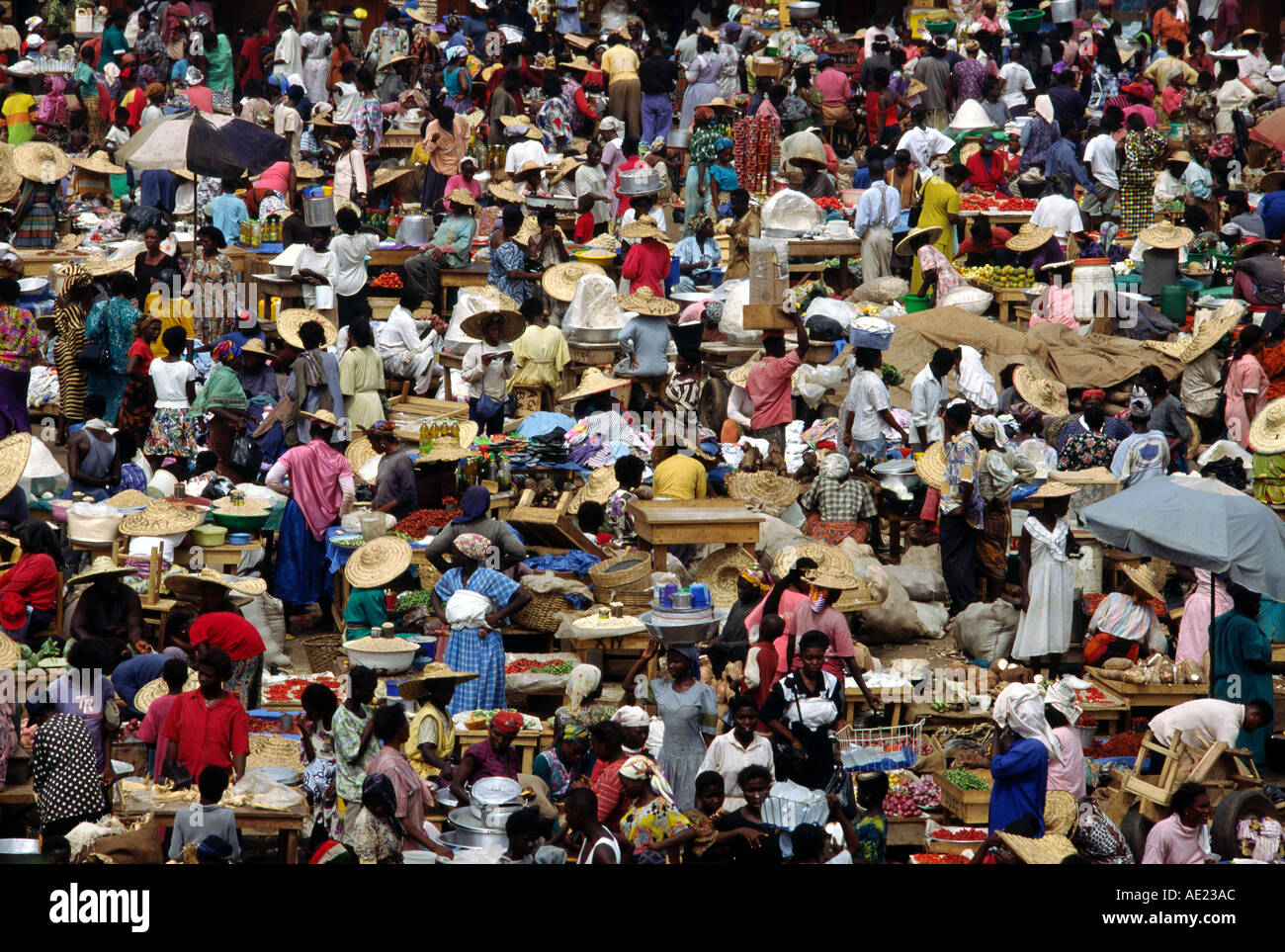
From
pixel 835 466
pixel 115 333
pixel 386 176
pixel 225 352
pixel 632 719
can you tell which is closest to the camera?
pixel 632 719

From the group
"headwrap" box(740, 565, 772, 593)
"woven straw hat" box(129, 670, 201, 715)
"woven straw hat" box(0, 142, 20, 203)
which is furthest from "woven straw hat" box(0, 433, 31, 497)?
"woven straw hat" box(0, 142, 20, 203)

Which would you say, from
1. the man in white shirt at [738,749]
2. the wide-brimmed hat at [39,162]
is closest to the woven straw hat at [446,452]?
the man in white shirt at [738,749]

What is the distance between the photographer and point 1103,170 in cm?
2061

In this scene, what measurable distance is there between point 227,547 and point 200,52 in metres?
14.4

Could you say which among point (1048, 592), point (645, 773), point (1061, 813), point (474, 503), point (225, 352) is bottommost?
point (1061, 813)

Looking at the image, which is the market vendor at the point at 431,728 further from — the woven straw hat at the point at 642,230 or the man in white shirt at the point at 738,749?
the woven straw hat at the point at 642,230

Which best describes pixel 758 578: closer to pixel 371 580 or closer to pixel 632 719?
pixel 371 580

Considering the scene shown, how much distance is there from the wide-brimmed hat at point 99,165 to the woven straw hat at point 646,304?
8035 mm

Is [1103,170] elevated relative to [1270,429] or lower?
elevated

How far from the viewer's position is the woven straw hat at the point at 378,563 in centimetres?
1206

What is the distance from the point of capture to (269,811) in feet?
30.5

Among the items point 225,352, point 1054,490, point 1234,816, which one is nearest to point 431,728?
point 1234,816

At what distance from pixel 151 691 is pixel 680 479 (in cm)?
422
